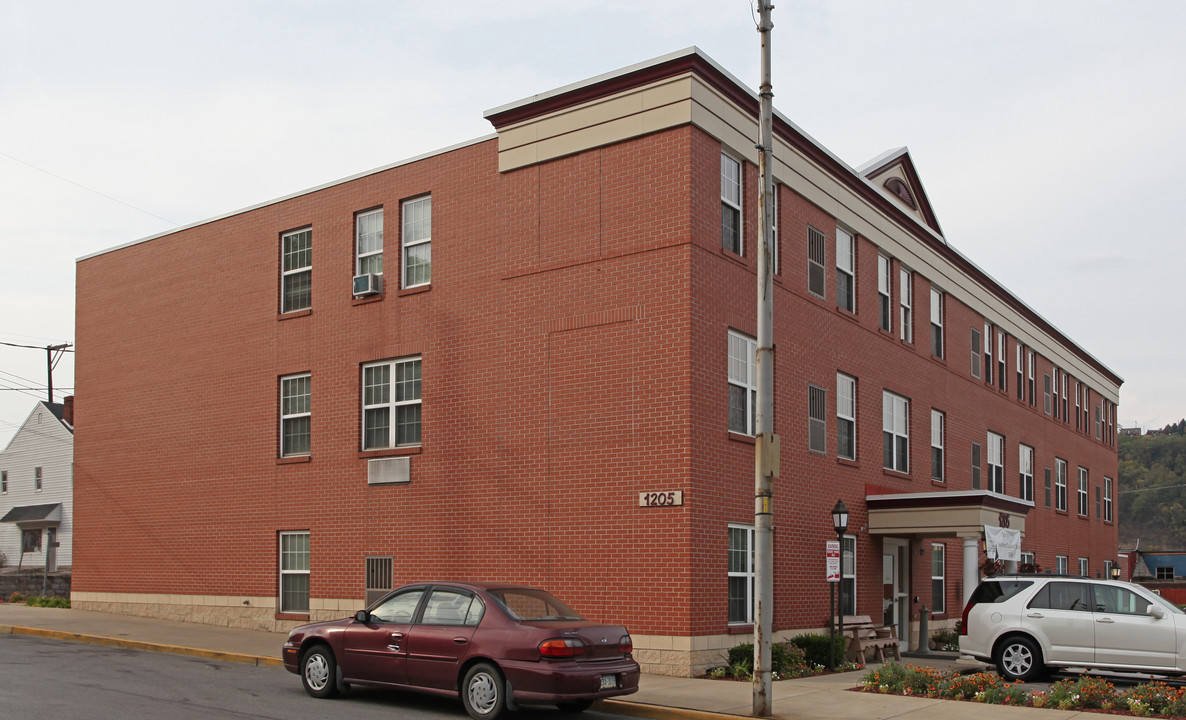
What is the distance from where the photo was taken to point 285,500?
23.4m

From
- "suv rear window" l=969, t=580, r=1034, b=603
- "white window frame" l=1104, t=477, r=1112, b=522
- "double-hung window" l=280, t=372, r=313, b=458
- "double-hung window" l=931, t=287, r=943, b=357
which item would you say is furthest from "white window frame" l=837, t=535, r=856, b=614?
"white window frame" l=1104, t=477, r=1112, b=522

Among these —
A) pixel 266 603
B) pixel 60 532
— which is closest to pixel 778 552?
pixel 266 603

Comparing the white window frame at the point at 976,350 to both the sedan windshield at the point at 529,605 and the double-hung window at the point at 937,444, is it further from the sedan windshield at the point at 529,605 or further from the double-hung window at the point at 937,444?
the sedan windshield at the point at 529,605

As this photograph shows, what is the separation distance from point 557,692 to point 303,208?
1512 centimetres

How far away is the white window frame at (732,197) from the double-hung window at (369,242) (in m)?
7.35

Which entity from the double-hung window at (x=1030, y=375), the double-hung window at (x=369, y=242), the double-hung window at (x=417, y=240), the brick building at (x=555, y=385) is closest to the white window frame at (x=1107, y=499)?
the double-hung window at (x=1030, y=375)

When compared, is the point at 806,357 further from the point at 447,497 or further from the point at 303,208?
the point at 303,208

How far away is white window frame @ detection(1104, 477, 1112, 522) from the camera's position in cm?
4604

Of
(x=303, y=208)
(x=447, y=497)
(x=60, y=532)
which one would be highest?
(x=303, y=208)

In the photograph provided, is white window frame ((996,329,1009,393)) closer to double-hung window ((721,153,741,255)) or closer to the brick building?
the brick building

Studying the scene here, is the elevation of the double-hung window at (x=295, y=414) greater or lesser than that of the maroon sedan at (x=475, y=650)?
greater

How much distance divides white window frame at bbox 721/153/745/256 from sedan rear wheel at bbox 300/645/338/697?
9539 mm

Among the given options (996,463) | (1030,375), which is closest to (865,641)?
(996,463)

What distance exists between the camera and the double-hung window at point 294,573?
22906mm
